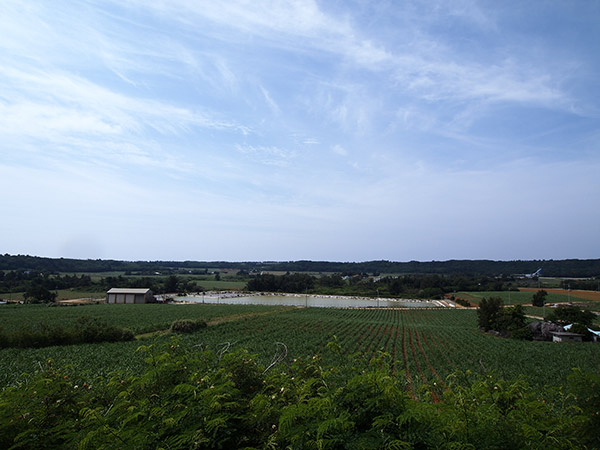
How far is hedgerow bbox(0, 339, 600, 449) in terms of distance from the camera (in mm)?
2982

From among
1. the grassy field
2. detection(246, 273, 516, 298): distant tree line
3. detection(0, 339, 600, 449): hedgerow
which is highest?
detection(0, 339, 600, 449): hedgerow

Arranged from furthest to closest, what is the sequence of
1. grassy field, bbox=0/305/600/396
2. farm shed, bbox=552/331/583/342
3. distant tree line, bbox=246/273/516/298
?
distant tree line, bbox=246/273/516/298, farm shed, bbox=552/331/583/342, grassy field, bbox=0/305/600/396

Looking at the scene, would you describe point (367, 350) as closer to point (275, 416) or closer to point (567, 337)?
point (567, 337)

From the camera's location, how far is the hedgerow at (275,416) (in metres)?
2.98

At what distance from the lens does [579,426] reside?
391 cm

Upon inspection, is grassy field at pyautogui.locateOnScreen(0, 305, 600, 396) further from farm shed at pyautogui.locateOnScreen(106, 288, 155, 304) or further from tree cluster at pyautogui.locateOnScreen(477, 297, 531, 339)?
farm shed at pyautogui.locateOnScreen(106, 288, 155, 304)

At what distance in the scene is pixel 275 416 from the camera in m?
3.65

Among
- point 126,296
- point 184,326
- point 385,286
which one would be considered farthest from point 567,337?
point 385,286

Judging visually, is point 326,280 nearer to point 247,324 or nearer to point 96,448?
point 247,324

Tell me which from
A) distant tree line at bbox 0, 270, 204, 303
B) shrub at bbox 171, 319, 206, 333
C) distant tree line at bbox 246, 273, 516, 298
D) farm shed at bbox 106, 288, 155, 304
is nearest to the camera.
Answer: shrub at bbox 171, 319, 206, 333

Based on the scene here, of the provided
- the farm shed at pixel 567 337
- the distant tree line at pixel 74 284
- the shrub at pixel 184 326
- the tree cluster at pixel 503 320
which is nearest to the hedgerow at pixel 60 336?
the shrub at pixel 184 326

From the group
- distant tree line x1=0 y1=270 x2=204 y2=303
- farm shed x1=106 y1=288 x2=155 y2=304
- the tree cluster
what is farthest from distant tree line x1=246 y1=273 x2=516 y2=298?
the tree cluster

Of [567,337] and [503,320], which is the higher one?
[503,320]

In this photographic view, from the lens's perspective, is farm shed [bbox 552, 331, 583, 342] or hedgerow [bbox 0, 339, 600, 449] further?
farm shed [bbox 552, 331, 583, 342]
